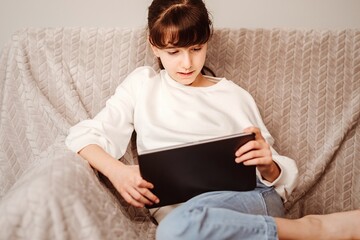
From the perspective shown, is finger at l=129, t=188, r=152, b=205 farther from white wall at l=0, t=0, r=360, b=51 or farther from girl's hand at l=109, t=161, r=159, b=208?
white wall at l=0, t=0, r=360, b=51

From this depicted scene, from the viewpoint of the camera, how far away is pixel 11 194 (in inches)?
30.2

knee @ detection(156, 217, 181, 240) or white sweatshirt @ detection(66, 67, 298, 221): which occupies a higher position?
white sweatshirt @ detection(66, 67, 298, 221)

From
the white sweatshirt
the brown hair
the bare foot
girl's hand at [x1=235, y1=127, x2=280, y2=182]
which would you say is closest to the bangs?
the brown hair

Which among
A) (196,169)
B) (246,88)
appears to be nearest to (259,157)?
(196,169)

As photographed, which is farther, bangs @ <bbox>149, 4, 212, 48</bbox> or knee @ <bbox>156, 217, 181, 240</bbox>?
bangs @ <bbox>149, 4, 212, 48</bbox>

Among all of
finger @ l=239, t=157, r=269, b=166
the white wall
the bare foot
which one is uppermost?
the white wall

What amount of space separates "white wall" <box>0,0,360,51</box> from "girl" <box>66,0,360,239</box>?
283 mm

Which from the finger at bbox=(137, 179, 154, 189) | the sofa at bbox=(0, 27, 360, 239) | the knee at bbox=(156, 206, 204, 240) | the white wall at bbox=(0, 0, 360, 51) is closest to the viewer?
the knee at bbox=(156, 206, 204, 240)

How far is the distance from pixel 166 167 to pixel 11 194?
32 centimetres

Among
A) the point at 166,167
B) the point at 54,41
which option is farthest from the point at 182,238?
→ the point at 54,41

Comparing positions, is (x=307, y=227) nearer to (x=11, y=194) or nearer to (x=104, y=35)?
(x=11, y=194)

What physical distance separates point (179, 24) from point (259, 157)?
40cm

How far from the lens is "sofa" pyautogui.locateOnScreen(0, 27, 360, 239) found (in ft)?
3.77

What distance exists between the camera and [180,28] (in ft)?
3.27
